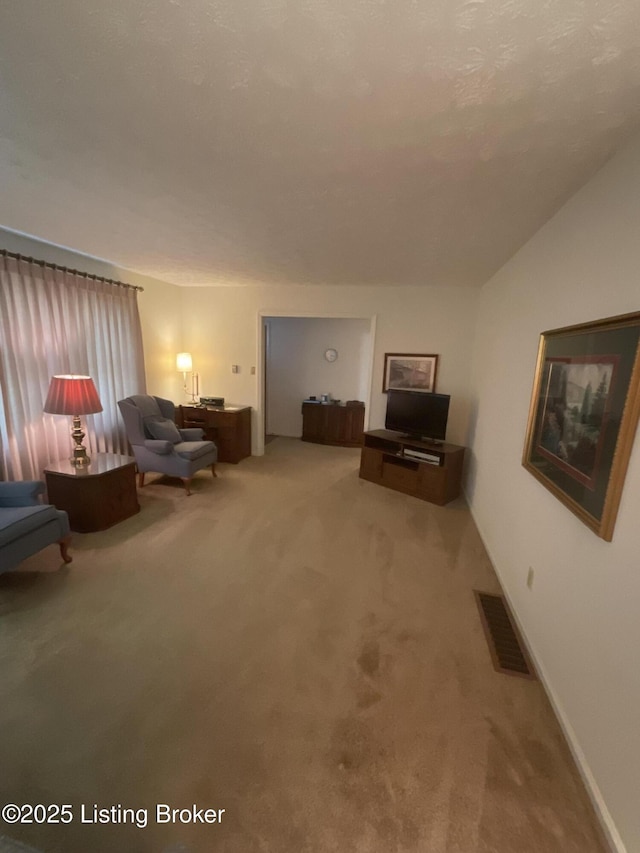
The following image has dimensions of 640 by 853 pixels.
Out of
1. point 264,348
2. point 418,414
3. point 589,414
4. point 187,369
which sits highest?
point 264,348

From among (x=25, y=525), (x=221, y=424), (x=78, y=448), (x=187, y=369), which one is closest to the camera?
(x=25, y=525)

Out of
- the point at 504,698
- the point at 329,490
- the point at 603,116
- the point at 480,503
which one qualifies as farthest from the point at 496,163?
the point at 329,490

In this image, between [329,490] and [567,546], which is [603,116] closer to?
[567,546]

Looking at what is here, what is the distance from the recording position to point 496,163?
1.52 m

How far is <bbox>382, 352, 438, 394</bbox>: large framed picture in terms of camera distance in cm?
436

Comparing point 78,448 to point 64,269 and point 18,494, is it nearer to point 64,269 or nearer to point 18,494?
point 18,494

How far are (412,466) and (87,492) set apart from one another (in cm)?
324

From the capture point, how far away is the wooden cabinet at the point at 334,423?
19.3ft

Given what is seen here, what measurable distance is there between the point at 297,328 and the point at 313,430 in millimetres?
1933

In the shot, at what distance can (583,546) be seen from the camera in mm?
1438

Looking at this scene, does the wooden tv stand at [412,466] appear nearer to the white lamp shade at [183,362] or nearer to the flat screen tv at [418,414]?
the flat screen tv at [418,414]

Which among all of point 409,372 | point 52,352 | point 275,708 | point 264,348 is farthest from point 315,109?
point 264,348

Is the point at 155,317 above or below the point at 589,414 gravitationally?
above

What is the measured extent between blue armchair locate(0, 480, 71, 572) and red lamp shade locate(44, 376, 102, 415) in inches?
27.0
